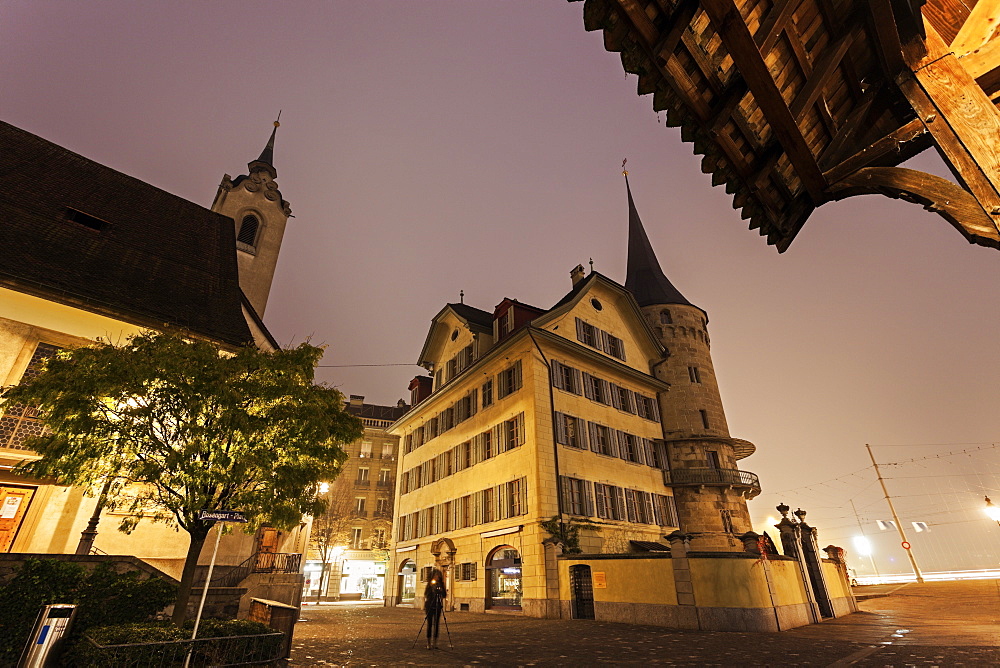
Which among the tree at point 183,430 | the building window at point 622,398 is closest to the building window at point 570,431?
the building window at point 622,398

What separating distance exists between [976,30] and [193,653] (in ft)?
37.0

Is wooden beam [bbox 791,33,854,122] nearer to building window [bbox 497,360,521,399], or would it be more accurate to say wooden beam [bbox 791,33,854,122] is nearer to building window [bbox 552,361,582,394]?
building window [bbox 552,361,582,394]

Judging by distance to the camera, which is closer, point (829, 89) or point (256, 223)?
point (829, 89)

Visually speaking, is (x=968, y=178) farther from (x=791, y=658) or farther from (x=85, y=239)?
(x=85, y=239)

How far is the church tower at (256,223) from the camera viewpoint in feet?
102

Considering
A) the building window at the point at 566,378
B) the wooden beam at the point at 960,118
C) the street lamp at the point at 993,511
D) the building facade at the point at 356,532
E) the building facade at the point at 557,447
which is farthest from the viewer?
the building facade at the point at 356,532

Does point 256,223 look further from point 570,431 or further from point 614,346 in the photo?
point 570,431

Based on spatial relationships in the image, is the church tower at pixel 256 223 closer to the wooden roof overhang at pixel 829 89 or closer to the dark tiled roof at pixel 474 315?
the dark tiled roof at pixel 474 315

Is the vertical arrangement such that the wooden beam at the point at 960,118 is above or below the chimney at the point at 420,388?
below

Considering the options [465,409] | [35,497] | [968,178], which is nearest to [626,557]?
[465,409]

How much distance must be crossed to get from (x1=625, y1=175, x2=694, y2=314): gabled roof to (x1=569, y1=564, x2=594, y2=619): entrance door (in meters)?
18.3

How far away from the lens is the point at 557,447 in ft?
63.1

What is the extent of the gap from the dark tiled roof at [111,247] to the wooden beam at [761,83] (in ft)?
48.9

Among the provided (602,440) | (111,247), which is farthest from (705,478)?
(111,247)
